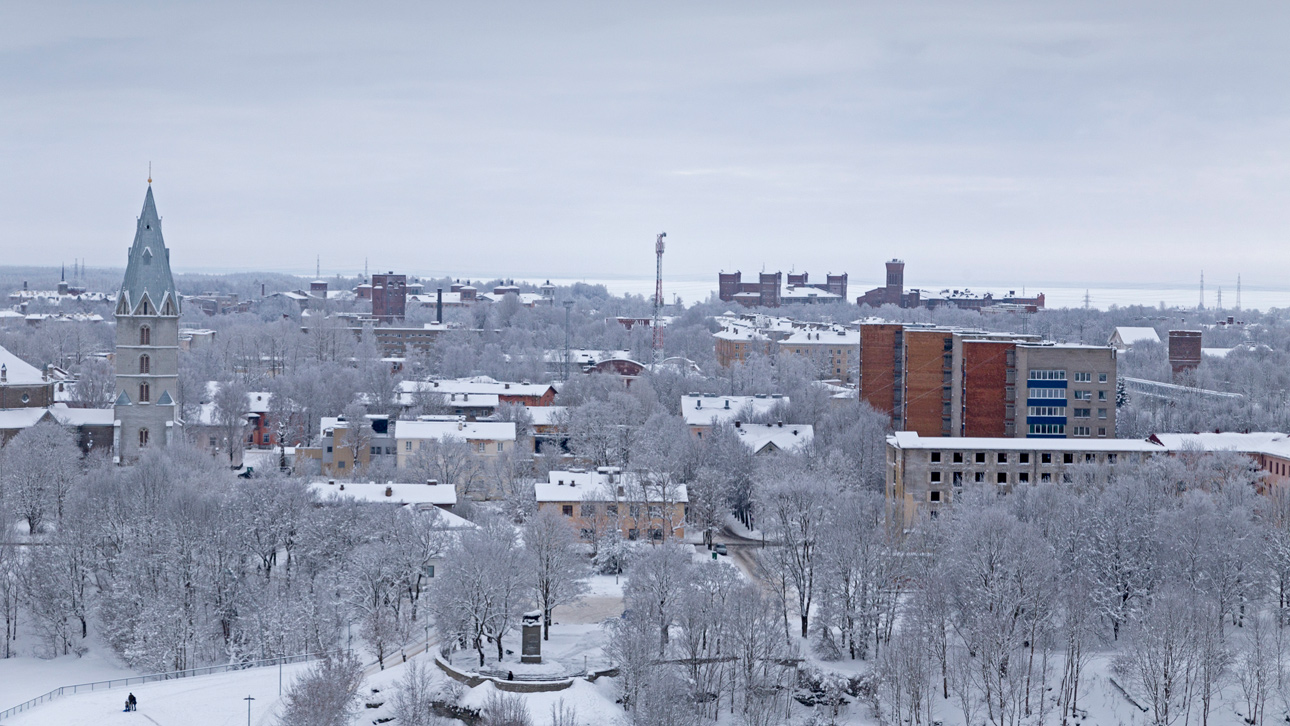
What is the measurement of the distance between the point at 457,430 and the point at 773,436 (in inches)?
662

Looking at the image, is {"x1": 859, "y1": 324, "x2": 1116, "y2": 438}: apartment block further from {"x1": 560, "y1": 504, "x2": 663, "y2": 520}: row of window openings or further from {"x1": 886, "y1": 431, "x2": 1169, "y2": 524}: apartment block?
{"x1": 560, "y1": 504, "x2": 663, "y2": 520}: row of window openings

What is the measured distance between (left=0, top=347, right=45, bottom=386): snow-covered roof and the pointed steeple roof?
265 inches

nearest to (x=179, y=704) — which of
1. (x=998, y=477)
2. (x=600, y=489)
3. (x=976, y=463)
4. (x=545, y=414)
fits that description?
(x=600, y=489)

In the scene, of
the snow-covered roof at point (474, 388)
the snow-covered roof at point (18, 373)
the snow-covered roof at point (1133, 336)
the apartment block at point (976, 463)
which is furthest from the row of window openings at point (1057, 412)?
the snow-covered roof at point (1133, 336)

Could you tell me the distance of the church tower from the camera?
227ft

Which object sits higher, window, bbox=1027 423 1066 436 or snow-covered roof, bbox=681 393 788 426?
window, bbox=1027 423 1066 436

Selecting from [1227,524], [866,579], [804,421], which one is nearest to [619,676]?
[866,579]

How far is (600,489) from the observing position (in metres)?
60.4

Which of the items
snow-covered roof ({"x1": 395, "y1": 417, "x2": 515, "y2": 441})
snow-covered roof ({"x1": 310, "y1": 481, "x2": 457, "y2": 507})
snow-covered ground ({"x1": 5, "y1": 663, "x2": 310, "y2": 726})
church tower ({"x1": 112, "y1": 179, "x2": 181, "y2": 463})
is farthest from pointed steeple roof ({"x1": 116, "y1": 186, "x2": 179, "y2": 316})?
snow-covered ground ({"x1": 5, "y1": 663, "x2": 310, "y2": 726})

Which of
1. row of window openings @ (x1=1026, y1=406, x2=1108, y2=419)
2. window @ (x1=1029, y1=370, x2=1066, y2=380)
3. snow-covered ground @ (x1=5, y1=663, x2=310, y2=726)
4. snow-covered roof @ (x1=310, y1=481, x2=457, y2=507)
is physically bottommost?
snow-covered ground @ (x1=5, y1=663, x2=310, y2=726)

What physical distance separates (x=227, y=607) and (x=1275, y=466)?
4515 centimetres

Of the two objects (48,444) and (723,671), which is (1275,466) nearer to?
(723,671)

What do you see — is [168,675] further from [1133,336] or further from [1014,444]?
[1133,336]

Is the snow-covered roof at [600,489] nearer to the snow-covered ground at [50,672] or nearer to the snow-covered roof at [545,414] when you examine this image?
the snow-covered ground at [50,672]
